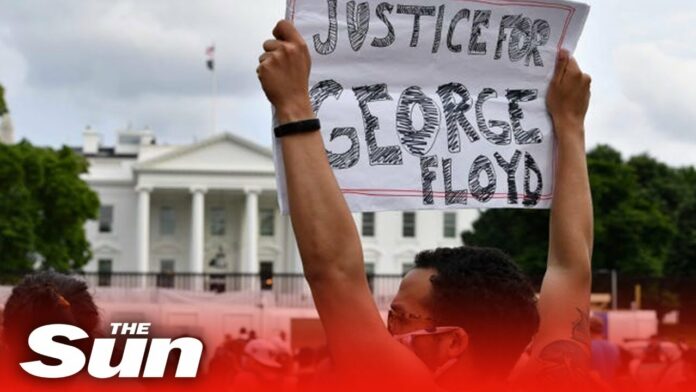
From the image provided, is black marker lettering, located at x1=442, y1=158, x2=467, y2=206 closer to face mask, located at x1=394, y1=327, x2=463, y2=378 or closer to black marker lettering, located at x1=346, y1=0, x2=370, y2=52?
black marker lettering, located at x1=346, y1=0, x2=370, y2=52

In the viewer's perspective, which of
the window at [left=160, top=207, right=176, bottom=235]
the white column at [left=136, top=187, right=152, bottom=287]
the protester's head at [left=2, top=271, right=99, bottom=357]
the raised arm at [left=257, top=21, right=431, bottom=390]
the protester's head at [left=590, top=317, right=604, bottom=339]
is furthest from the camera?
the window at [left=160, top=207, right=176, bottom=235]

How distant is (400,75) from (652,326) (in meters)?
29.2

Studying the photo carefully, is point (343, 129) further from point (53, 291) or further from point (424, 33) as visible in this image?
point (53, 291)

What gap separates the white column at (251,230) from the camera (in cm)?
8600

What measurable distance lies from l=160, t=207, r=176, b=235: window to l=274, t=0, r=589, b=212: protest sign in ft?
288

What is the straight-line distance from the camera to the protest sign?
2875 millimetres

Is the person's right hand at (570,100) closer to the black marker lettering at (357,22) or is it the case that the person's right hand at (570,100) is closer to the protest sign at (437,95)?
the protest sign at (437,95)

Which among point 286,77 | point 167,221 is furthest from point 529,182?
point 167,221

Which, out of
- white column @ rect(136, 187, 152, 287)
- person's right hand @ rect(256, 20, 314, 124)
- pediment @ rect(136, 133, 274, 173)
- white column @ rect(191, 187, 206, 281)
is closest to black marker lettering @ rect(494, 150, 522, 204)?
person's right hand @ rect(256, 20, 314, 124)

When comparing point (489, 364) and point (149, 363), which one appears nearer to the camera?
point (489, 364)

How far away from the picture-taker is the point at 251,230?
8600 cm

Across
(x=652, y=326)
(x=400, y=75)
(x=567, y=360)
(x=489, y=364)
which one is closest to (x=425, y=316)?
(x=489, y=364)

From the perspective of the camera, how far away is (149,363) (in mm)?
2986

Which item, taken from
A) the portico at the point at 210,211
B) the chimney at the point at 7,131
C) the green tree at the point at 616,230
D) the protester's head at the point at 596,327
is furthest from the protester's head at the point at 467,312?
the chimney at the point at 7,131
